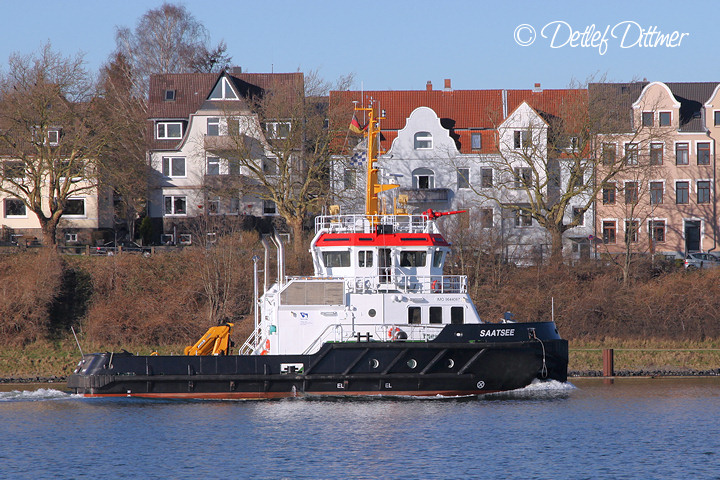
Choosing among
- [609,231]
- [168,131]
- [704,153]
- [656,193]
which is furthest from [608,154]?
[168,131]

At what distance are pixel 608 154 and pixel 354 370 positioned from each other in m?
20.2

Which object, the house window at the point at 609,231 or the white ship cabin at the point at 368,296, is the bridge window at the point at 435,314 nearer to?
the white ship cabin at the point at 368,296

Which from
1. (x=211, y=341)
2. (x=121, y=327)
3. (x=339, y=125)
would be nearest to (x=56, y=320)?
(x=121, y=327)

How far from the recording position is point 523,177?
138ft

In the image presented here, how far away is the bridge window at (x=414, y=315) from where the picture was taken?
25.6 metres

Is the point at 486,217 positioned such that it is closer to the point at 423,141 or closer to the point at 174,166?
the point at 423,141

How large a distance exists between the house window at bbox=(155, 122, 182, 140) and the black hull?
87.8 feet

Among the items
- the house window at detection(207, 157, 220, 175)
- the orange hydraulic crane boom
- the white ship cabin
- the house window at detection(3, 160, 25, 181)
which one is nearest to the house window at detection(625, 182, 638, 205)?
the white ship cabin

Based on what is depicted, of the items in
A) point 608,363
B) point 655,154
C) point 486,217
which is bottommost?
point 608,363

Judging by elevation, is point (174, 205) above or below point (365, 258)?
above

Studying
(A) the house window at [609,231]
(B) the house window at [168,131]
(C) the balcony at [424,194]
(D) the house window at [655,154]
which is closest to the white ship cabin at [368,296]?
(D) the house window at [655,154]

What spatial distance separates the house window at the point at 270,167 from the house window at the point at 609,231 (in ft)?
54.7

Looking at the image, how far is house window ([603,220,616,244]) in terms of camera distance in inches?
1813

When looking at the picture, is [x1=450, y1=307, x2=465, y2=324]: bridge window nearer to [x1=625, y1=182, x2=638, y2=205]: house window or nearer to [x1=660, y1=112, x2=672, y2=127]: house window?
[x1=625, y1=182, x2=638, y2=205]: house window
